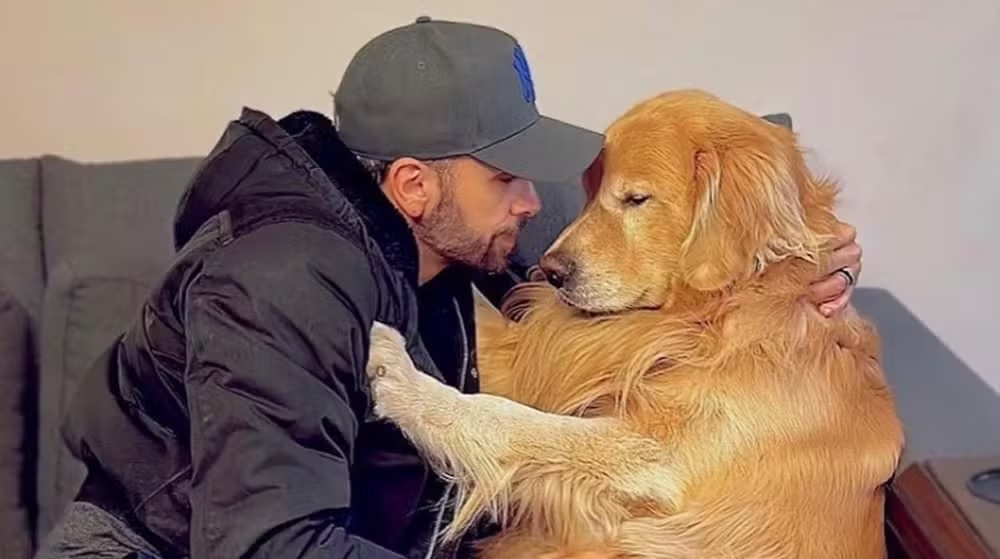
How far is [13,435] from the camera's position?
6.98 feet

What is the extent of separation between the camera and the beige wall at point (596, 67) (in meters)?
2.47

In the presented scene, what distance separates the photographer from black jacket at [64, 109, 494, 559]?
1380 mm

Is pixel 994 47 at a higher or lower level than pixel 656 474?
higher

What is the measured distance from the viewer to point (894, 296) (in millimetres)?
2664

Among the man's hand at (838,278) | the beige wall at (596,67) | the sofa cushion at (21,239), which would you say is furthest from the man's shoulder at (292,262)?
the beige wall at (596,67)

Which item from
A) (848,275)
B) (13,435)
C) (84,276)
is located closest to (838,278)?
(848,275)

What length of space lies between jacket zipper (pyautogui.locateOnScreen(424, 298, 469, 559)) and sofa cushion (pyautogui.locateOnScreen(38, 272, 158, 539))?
638mm

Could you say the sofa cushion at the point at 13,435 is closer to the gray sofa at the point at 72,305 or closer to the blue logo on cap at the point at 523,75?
the gray sofa at the point at 72,305

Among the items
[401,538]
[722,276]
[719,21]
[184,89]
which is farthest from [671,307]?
[184,89]

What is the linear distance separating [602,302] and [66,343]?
93 cm

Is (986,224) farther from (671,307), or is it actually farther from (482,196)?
(482,196)

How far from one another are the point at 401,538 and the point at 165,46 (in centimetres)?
119

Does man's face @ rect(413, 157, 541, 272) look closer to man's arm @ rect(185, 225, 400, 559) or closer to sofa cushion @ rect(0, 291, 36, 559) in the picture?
man's arm @ rect(185, 225, 400, 559)

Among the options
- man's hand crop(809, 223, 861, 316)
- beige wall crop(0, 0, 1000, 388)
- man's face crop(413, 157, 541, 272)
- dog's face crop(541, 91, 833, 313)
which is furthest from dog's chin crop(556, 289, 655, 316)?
beige wall crop(0, 0, 1000, 388)
